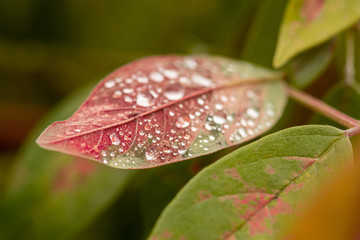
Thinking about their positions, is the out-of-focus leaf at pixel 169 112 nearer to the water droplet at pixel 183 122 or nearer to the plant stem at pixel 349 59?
the water droplet at pixel 183 122

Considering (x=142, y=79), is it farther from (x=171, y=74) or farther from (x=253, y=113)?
(x=253, y=113)

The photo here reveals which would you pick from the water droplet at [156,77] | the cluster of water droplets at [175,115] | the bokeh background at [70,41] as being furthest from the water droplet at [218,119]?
the bokeh background at [70,41]

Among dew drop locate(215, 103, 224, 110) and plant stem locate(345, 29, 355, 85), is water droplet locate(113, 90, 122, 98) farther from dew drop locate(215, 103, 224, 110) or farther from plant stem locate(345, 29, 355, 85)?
plant stem locate(345, 29, 355, 85)

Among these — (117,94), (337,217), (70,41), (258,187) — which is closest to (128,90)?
(117,94)

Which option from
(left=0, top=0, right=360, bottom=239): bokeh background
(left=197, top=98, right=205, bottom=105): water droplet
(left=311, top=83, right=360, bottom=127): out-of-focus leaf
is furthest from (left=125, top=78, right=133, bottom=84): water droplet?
(left=0, top=0, right=360, bottom=239): bokeh background

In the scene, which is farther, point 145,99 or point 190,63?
point 190,63
